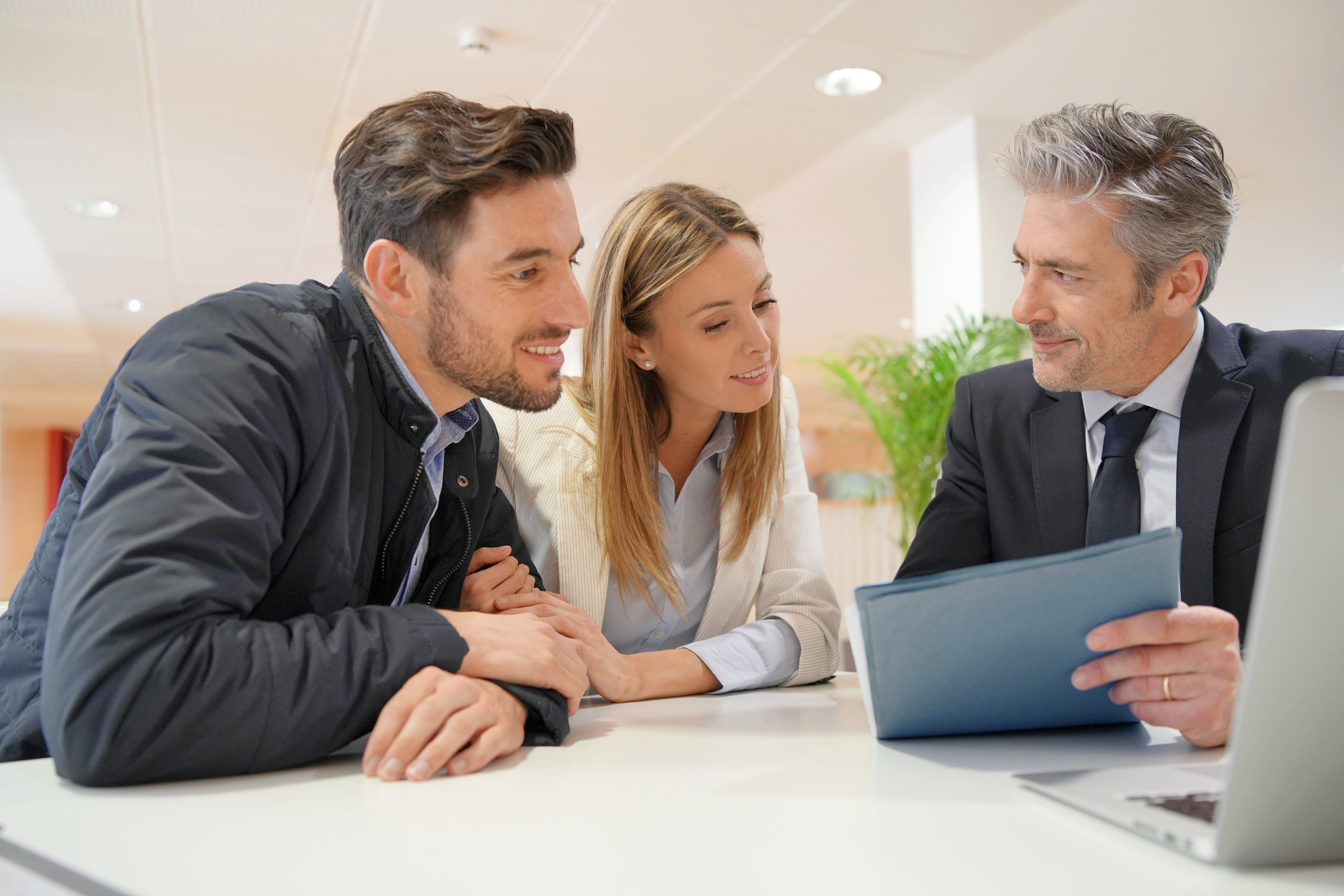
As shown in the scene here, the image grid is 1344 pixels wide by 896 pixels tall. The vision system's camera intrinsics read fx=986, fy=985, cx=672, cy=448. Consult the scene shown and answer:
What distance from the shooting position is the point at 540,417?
1.75 meters

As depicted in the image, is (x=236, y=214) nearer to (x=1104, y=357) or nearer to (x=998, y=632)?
(x=1104, y=357)

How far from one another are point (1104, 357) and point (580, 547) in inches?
36.0

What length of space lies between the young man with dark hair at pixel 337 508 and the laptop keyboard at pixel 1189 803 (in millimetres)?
548

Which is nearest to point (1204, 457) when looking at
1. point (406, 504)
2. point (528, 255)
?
point (528, 255)

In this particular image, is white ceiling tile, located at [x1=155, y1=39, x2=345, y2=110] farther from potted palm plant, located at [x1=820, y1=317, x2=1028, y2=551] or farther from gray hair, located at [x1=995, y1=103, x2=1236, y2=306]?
gray hair, located at [x1=995, y1=103, x2=1236, y2=306]

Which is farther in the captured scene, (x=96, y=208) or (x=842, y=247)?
(x=842, y=247)

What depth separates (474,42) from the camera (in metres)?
3.83

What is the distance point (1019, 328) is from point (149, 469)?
3893mm

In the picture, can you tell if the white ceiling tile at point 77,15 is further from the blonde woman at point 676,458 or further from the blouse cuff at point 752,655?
the blouse cuff at point 752,655

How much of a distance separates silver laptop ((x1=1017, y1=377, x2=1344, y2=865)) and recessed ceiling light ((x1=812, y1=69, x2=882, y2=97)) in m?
4.05

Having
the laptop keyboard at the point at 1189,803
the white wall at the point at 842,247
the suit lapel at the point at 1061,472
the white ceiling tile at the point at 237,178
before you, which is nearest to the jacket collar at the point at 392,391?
the laptop keyboard at the point at 1189,803

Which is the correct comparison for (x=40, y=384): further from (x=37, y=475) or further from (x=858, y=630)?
(x=858, y=630)

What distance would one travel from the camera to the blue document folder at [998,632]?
855 mm

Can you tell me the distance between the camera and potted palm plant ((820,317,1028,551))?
4.26 metres
